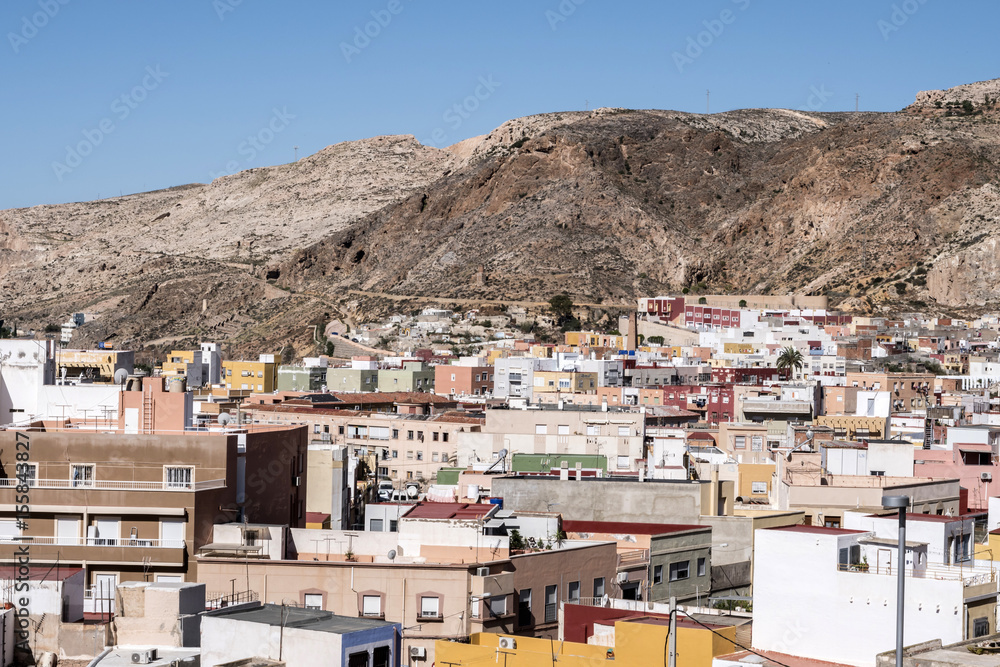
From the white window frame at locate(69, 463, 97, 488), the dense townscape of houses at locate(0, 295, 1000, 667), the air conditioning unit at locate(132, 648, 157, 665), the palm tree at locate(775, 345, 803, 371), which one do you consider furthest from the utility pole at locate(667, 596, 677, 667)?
the palm tree at locate(775, 345, 803, 371)

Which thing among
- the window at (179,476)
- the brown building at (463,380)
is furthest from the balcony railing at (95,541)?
the brown building at (463,380)

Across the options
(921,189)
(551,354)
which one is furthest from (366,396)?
(921,189)

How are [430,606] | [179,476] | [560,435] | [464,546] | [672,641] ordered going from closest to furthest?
1. [672,641]
2. [430,606]
3. [179,476]
4. [464,546]
5. [560,435]

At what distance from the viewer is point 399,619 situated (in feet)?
78.6

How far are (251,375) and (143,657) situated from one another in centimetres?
8817

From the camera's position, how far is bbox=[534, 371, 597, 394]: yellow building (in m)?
89.7

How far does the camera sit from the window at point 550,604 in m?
25.9

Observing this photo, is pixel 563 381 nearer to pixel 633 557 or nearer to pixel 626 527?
pixel 626 527

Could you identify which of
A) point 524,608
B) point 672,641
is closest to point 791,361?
point 524,608

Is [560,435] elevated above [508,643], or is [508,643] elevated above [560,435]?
[560,435]

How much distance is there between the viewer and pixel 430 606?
24.2 metres

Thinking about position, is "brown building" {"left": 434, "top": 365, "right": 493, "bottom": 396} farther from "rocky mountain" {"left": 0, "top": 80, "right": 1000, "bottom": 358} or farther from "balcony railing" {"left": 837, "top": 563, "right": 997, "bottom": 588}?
"balcony railing" {"left": 837, "top": 563, "right": 997, "bottom": 588}

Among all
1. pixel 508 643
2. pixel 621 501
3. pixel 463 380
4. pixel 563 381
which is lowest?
pixel 508 643

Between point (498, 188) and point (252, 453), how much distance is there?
158511 mm
